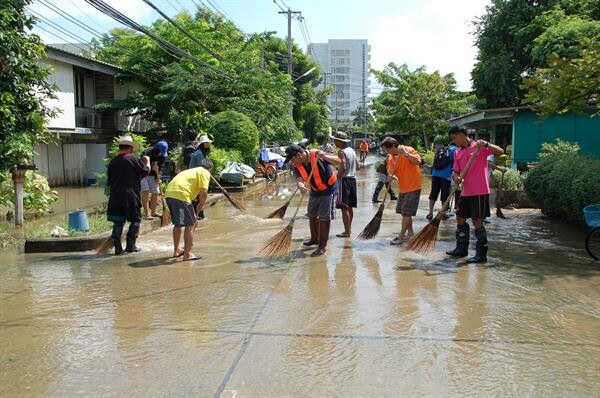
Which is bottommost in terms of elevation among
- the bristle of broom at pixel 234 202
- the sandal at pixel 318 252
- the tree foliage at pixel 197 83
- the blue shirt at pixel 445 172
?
the sandal at pixel 318 252

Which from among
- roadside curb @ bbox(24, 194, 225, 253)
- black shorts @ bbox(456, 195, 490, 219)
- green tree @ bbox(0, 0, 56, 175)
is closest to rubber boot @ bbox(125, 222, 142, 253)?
roadside curb @ bbox(24, 194, 225, 253)

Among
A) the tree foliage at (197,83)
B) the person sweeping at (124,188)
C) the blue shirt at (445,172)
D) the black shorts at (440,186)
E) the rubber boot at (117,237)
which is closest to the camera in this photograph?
the person sweeping at (124,188)

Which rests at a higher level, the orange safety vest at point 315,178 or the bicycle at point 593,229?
the orange safety vest at point 315,178

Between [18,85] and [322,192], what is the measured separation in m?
5.27

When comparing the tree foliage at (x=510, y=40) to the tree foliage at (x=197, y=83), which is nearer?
the tree foliage at (x=197, y=83)

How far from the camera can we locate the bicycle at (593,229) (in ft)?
21.5

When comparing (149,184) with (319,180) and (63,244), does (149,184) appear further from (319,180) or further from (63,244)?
(319,180)

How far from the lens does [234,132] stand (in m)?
18.2

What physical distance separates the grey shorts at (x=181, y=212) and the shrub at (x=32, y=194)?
4209 millimetres

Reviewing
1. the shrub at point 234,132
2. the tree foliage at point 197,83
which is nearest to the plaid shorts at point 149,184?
Result: the shrub at point 234,132

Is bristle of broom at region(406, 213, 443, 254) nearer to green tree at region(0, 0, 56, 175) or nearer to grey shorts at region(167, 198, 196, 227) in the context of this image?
grey shorts at region(167, 198, 196, 227)

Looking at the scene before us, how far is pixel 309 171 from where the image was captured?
7281 millimetres

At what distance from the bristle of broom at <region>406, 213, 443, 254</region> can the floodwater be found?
0.15m

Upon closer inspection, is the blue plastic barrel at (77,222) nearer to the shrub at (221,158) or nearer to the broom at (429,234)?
the broom at (429,234)
